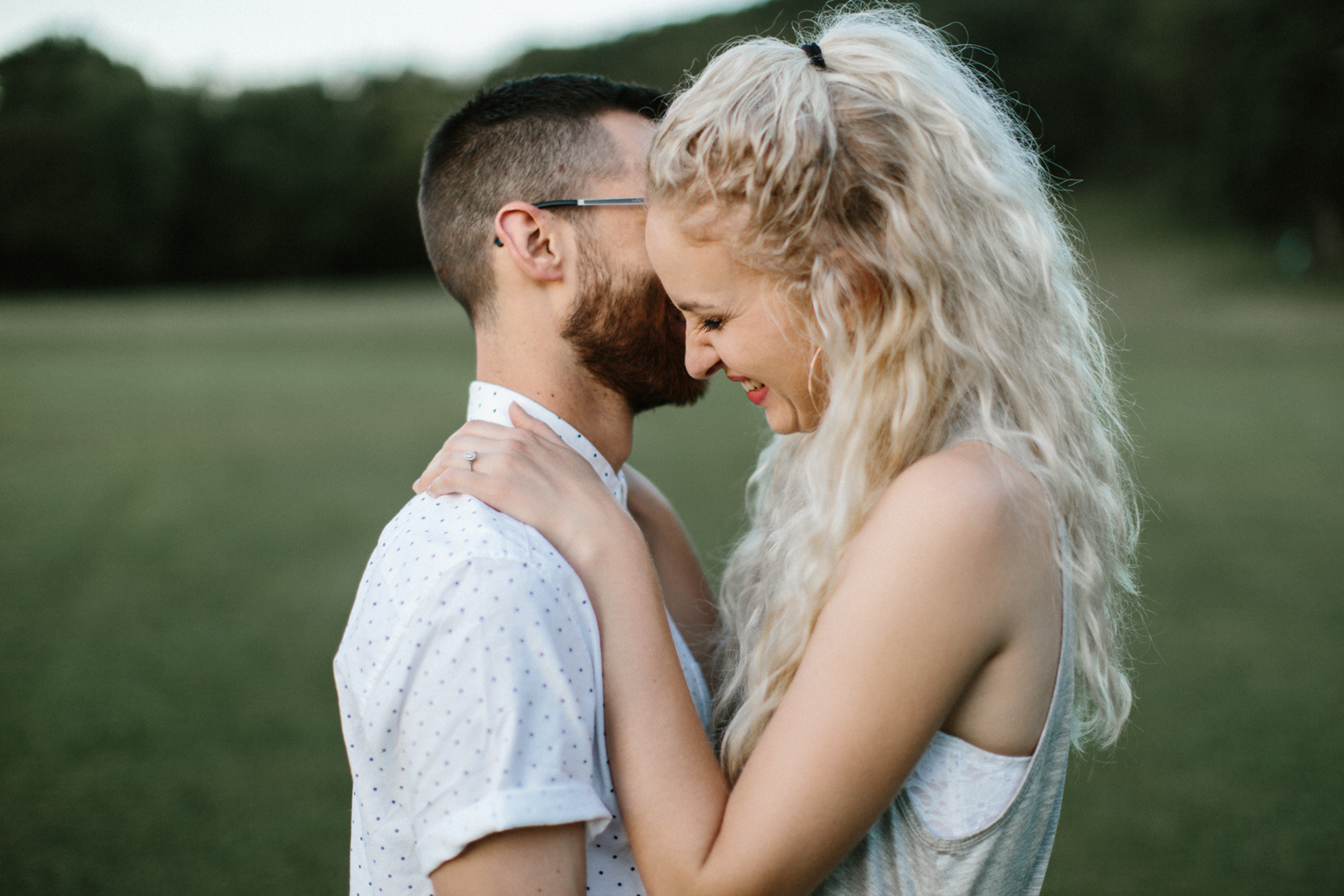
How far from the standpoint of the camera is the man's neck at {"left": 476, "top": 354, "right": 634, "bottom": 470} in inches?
85.5

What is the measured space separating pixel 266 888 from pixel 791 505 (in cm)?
336

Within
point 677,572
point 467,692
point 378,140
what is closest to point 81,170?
point 378,140

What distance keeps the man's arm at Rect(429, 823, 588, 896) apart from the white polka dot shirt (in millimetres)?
30

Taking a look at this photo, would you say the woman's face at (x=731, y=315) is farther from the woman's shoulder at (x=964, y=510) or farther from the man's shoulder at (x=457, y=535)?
the man's shoulder at (x=457, y=535)

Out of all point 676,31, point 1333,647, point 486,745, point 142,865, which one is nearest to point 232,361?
point 142,865

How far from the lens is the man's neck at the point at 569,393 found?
217 cm

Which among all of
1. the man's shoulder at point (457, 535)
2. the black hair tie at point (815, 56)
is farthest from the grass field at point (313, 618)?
the black hair tie at point (815, 56)

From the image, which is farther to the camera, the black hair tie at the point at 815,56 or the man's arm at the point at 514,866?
the black hair tie at the point at 815,56

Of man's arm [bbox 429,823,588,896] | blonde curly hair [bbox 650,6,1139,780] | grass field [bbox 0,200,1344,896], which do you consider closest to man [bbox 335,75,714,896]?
man's arm [bbox 429,823,588,896]

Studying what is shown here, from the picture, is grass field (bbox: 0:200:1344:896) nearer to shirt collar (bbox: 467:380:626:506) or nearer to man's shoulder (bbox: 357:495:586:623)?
shirt collar (bbox: 467:380:626:506)

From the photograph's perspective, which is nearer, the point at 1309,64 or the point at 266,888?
the point at 266,888

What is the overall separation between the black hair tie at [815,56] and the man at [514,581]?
0.55 metres

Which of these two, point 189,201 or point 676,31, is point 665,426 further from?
point 676,31

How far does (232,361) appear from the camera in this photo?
22.0 metres
